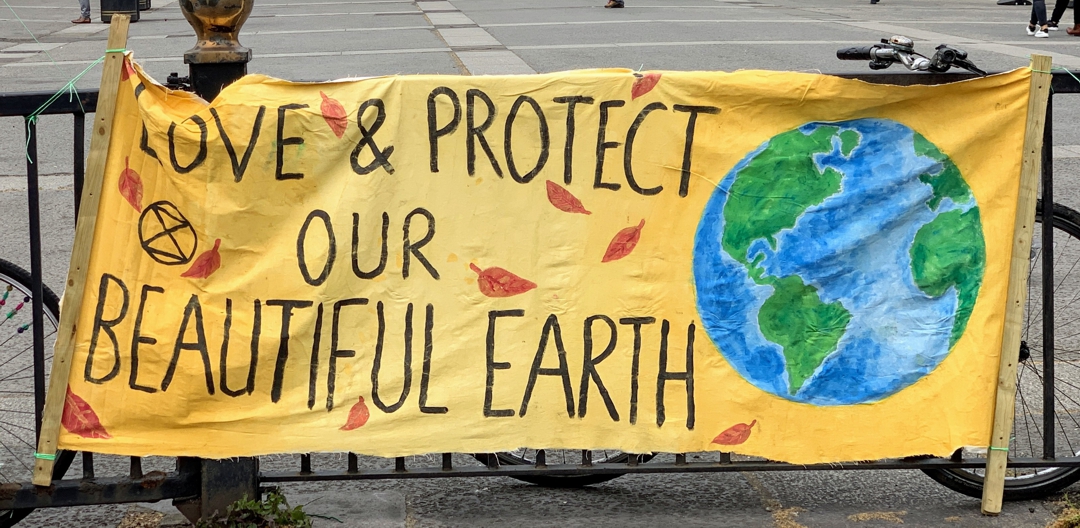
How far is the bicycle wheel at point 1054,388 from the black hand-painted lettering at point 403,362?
170 centimetres

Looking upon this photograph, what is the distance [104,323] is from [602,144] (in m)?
1.48

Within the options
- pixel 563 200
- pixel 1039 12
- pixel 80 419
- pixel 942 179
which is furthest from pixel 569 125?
pixel 1039 12

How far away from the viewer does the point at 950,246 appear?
318 cm

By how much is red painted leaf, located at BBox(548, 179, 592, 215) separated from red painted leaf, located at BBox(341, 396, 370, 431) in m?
0.79

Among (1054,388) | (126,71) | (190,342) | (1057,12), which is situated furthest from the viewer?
(1057,12)

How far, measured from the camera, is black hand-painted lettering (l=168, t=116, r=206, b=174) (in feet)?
9.64

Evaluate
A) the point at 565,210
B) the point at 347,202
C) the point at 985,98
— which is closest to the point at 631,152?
the point at 565,210

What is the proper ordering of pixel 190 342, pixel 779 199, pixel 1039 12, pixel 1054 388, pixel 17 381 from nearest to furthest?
pixel 190 342 → pixel 779 199 → pixel 1054 388 → pixel 17 381 → pixel 1039 12

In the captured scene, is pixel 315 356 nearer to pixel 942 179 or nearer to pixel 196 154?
pixel 196 154

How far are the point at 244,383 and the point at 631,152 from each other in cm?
129

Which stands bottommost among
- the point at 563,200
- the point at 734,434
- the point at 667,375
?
the point at 734,434

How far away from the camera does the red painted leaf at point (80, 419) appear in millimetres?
3008

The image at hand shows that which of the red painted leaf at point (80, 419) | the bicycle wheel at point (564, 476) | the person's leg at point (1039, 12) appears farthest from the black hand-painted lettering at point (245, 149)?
the person's leg at point (1039, 12)

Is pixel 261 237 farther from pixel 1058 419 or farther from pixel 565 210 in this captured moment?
pixel 1058 419
